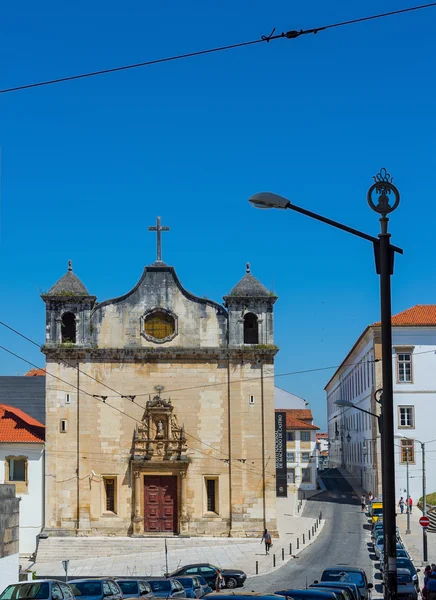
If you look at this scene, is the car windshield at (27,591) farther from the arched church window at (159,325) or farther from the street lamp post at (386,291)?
the arched church window at (159,325)

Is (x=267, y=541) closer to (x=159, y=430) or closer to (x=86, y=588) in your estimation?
(x=159, y=430)

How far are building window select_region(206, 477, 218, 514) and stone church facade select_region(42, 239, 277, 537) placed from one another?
0.05m

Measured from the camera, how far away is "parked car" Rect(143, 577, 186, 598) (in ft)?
89.8

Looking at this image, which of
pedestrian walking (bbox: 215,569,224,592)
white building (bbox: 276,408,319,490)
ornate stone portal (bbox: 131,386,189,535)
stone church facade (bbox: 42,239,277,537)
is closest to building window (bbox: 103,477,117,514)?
stone church facade (bbox: 42,239,277,537)

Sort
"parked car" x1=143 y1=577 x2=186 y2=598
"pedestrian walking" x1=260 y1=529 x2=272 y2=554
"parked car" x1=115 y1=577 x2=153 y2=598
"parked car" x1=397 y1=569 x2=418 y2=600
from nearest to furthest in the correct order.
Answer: "parked car" x1=115 y1=577 x2=153 y2=598 → "parked car" x1=143 y1=577 x2=186 y2=598 → "parked car" x1=397 y1=569 x2=418 y2=600 → "pedestrian walking" x1=260 y1=529 x2=272 y2=554

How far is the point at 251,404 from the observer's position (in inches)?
1998

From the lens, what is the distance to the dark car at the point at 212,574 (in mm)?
34500

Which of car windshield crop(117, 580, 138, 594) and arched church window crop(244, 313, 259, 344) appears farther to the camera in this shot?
arched church window crop(244, 313, 259, 344)

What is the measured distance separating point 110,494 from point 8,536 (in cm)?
2951

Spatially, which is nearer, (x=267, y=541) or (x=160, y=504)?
(x=267, y=541)

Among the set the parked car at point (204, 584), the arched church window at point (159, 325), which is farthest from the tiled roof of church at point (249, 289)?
the parked car at point (204, 584)

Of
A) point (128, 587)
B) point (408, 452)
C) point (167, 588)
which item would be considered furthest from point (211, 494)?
point (128, 587)

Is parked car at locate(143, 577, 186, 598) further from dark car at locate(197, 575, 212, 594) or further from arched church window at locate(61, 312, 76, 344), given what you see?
arched church window at locate(61, 312, 76, 344)

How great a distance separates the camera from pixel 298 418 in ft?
299
